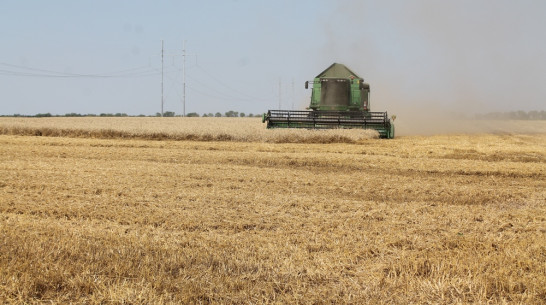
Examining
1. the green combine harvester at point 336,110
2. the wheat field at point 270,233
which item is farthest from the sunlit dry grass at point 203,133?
the wheat field at point 270,233

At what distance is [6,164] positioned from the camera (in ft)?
43.3

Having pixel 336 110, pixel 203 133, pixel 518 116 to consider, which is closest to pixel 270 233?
pixel 203 133

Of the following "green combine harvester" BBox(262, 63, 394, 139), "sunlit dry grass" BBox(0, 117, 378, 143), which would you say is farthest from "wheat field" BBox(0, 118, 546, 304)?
"green combine harvester" BBox(262, 63, 394, 139)

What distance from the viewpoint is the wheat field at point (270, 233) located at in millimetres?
4457

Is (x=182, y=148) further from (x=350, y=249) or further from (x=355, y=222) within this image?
(x=350, y=249)

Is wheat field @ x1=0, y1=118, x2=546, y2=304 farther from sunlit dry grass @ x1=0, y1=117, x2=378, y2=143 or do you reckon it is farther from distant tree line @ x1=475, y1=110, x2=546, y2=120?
distant tree line @ x1=475, y1=110, x2=546, y2=120

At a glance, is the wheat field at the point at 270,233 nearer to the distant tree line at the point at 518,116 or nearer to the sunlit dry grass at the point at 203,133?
the sunlit dry grass at the point at 203,133

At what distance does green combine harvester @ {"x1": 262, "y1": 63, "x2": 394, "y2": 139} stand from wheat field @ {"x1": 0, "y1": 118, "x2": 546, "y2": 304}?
9.60m

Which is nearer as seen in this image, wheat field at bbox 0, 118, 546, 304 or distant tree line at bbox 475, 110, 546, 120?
wheat field at bbox 0, 118, 546, 304

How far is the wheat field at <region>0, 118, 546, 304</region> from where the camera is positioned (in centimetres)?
446

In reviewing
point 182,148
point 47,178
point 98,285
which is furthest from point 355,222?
point 182,148

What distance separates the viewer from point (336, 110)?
1001 inches

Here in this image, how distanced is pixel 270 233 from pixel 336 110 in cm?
1913

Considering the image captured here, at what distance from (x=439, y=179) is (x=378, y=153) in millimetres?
5470
